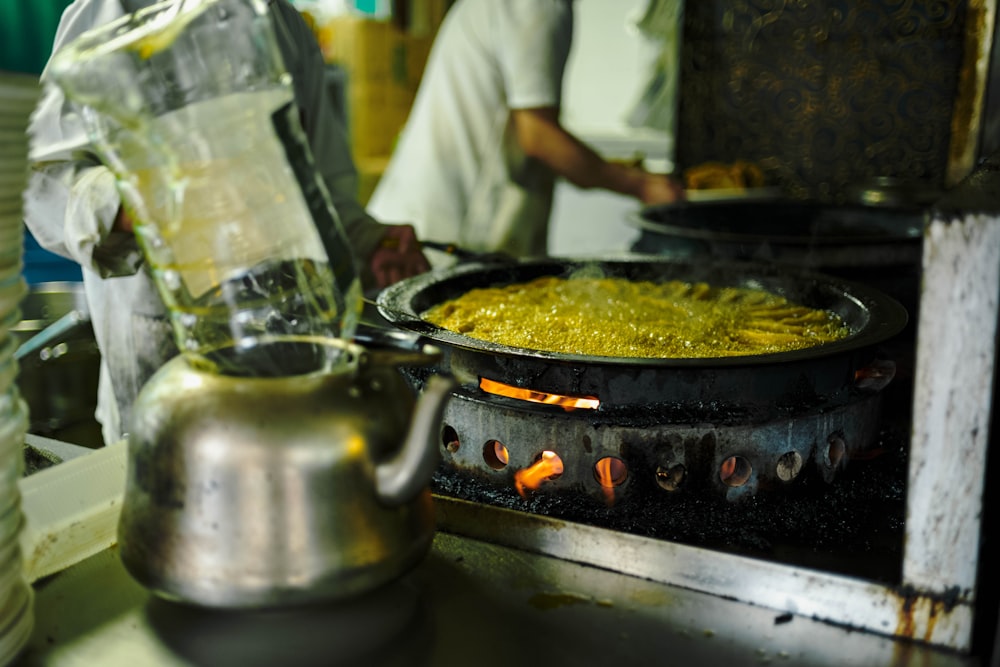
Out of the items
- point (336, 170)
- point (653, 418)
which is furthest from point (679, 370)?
point (336, 170)

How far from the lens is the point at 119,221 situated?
1.85 meters

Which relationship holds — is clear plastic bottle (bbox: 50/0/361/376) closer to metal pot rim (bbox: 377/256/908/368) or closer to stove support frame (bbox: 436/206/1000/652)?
metal pot rim (bbox: 377/256/908/368)

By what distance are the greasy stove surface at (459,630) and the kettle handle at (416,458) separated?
197 millimetres

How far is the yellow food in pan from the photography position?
5.28 feet

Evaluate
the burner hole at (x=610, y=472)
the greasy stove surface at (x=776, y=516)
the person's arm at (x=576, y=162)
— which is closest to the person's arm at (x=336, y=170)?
the person's arm at (x=576, y=162)

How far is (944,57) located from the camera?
4.10 metres

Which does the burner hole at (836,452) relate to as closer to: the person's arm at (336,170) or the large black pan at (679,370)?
the large black pan at (679,370)

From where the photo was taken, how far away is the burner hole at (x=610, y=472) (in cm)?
137

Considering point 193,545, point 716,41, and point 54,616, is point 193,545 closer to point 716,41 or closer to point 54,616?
point 54,616

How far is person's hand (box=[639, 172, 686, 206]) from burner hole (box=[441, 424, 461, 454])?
7.54ft

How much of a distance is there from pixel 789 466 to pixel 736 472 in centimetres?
9

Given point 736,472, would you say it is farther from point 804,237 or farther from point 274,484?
point 804,237

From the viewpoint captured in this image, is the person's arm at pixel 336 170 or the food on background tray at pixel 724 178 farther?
the food on background tray at pixel 724 178

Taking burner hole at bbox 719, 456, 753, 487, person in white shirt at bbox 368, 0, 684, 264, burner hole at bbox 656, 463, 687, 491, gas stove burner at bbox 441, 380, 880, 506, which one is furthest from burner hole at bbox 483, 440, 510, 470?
person in white shirt at bbox 368, 0, 684, 264
